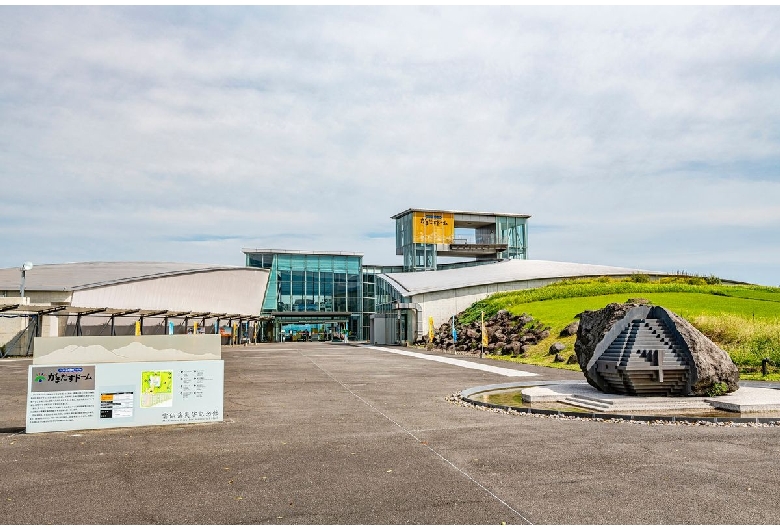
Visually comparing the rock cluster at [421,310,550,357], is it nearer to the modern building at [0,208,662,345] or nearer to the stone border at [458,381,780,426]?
the modern building at [0,208,662,345]

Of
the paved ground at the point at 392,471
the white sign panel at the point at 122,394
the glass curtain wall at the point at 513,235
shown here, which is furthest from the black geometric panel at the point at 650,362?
the glass curtain wall at the point at 513,235

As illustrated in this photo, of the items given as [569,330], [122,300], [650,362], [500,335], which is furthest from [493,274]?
[650,362]

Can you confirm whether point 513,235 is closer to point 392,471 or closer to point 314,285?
point 314,285

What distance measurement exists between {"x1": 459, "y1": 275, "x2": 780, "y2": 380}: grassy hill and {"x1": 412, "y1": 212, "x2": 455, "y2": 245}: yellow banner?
16.2 m

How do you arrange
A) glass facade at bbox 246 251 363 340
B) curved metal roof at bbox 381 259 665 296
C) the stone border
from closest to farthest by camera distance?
the stone border
curved metal roof at bbox 381 259 665 296
glass facade at bbox 246 251 363 340

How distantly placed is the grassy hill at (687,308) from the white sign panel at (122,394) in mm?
17272

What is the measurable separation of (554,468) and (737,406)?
660cm

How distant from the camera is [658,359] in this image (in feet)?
44.5

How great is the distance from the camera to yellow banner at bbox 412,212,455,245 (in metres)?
68.6

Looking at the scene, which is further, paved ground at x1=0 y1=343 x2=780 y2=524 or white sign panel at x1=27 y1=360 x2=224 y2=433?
white sign panel at x1=27 y1=360 x2=224 y2=433

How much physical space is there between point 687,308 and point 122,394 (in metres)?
34.3

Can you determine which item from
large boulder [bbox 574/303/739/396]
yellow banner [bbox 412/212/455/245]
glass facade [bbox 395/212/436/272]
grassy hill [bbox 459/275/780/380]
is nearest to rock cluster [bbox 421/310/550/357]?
grassy hill [bbox 459/275/780/380]

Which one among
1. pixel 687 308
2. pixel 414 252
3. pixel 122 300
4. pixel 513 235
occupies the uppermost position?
pixel 513 235

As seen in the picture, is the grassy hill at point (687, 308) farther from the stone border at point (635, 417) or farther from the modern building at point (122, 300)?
the modern building at point (122, 300)
